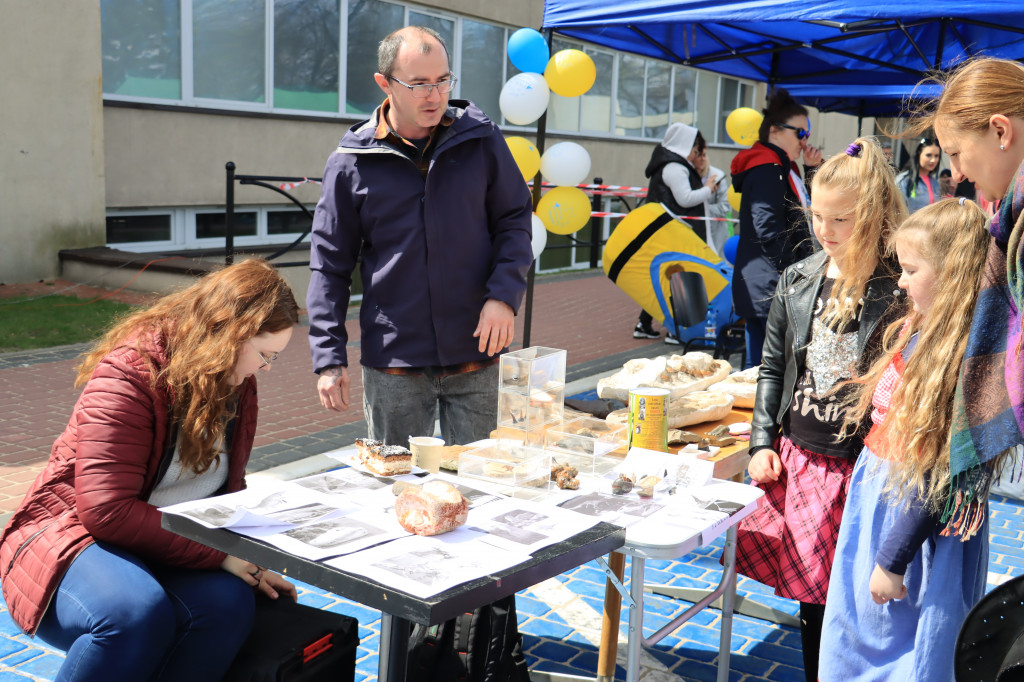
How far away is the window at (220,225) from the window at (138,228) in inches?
16.9

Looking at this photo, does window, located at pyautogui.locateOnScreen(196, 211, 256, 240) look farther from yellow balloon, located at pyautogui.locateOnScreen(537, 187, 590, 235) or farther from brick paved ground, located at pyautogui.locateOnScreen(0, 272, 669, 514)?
yellow balloon, located at pyautogui.locateOnScreen(537, 187, 590, 235)

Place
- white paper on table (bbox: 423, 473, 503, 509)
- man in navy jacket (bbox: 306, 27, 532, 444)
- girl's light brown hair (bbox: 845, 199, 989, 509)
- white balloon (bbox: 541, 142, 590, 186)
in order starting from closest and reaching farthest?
girl's light brown hair (bbox: 845, 199, 989, 509) < white paper on table (bbox: 423, 473, 503, 509) < man in navy jacket (bbox: 306, 27, 532, 444) < white balloon (bbox: 541, 142, 590, 186)

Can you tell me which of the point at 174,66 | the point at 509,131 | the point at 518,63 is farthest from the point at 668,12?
the point at 509,131

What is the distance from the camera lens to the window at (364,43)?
498 inches

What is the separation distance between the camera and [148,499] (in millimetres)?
2627

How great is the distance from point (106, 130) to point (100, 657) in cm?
912

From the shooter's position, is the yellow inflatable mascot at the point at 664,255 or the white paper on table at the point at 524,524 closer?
the white paper on table at the point at 524,524

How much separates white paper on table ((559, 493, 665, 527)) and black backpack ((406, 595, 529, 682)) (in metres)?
0.47

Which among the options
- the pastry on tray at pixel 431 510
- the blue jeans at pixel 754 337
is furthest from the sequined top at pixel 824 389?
the blue jeans at pixel 754 337

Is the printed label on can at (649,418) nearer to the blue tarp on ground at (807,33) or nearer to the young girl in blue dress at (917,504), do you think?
the young girl in blue dress at (917,504)

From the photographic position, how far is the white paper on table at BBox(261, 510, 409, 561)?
2.02 metres

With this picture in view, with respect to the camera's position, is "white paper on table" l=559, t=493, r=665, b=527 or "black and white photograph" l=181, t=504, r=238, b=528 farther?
"white paper on table" l=559, t=493, r=665, b=527

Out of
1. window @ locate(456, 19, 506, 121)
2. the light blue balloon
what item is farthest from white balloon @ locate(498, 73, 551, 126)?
window @ locate(456, 19, 506, 121)

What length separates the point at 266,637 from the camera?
8.40 feet
